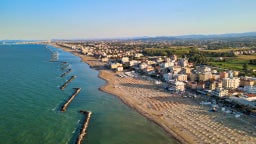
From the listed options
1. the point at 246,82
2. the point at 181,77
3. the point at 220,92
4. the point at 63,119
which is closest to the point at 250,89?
the point at 246,82

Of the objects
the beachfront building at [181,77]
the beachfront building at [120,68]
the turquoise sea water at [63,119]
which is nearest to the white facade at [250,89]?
the beachfront building at [181,77]

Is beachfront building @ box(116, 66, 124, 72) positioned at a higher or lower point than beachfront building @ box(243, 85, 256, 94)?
higher

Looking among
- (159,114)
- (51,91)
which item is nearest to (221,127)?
(159,114)

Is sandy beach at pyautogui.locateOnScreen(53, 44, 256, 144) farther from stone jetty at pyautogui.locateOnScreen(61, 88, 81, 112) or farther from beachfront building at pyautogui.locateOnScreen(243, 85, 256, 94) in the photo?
beachfront building at pyautogui.locateOnScreen(243, 85, 256, 94)

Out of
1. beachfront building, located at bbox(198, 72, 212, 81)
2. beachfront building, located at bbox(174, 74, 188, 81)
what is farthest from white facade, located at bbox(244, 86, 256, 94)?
beachfront building, located at bbox(174, 74, 188, 81)

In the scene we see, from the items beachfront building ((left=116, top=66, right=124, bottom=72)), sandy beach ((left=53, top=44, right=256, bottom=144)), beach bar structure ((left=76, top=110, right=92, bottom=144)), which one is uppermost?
beachfront building ((left=116, top=66, right=124, bottom=72))

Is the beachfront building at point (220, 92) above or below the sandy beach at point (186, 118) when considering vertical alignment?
above

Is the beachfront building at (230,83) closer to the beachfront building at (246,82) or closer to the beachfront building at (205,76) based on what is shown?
the beachfront building at (246,82)

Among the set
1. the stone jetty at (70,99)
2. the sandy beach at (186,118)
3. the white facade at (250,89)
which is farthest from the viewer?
the white facade at (250,89)
